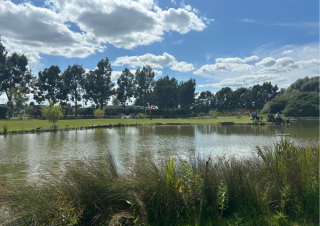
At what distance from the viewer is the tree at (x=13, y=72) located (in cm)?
5362

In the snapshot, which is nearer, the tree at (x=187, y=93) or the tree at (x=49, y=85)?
the tree at (x=49, y=85)

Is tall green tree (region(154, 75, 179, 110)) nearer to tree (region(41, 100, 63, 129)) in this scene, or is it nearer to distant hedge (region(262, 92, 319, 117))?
distant hedge (region(262, 92, 319, 117))

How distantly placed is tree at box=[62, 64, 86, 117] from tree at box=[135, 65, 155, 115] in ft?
57.6

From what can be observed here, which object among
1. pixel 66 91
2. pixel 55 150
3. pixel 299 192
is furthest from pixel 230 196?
pixel 66 91

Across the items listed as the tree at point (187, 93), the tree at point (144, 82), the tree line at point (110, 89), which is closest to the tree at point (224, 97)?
the tree line at point (110, 89)

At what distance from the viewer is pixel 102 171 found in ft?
14.8

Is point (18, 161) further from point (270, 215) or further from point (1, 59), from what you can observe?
point (1, 59)

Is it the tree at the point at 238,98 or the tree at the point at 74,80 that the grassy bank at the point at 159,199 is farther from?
the tree at the point at 238,98

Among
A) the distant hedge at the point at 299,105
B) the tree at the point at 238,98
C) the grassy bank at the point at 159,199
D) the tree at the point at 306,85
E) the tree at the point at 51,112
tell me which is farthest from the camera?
the tree at the point at 238,98

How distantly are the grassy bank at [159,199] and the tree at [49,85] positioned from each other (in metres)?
60.1

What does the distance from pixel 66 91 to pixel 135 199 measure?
60.9m

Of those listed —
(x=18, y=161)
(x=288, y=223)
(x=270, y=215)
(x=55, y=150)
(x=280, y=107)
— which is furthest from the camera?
(x=280, y=107)

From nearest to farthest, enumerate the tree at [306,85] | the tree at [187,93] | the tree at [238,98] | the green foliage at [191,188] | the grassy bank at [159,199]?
the grassy bank at [159,199]
the green foliage at [191,188]
the tree at [306,85]
the tree at [187,93]
the tree at [238,98]

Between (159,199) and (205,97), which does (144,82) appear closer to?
(205,97)
